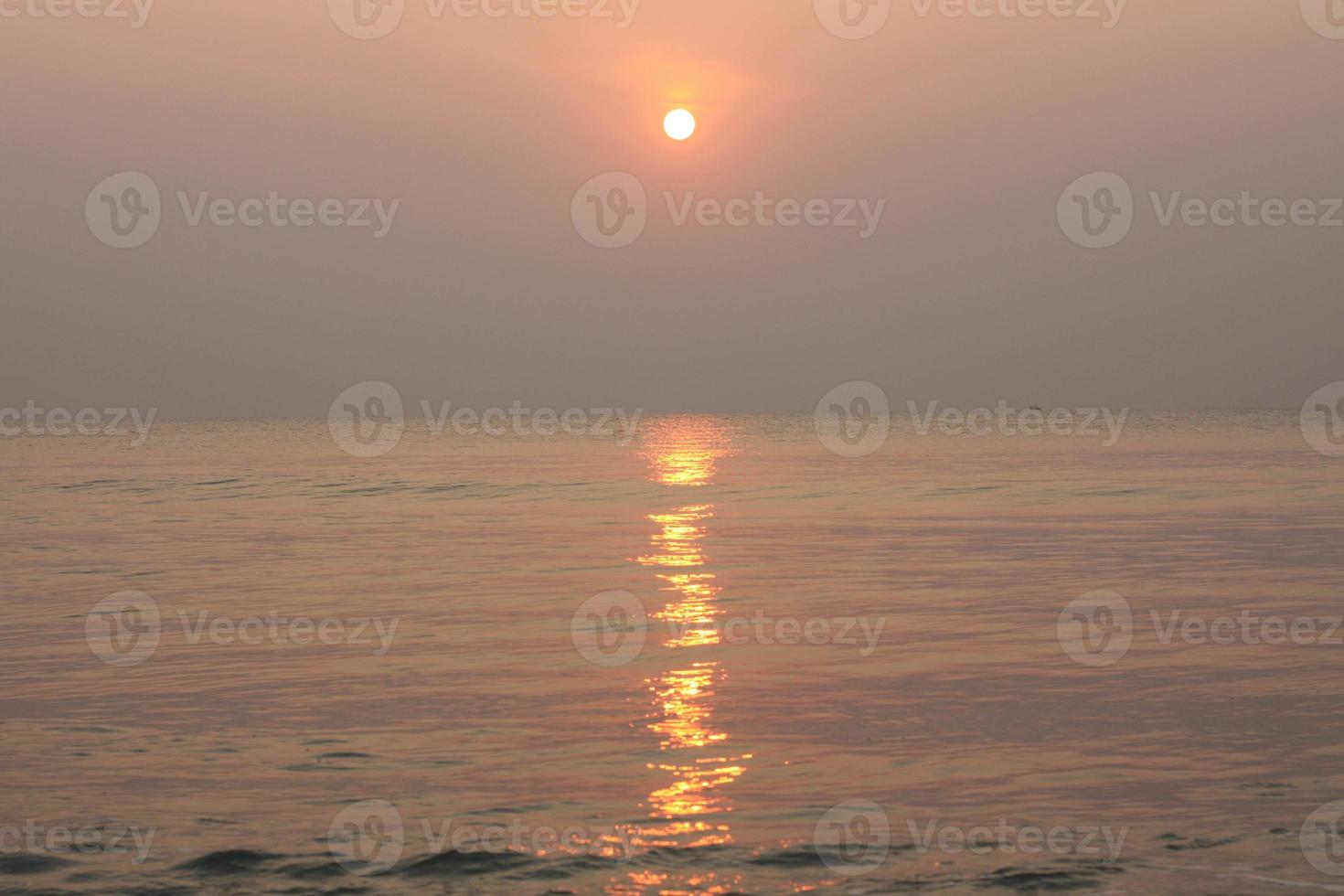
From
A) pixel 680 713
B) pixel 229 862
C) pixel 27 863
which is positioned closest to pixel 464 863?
pixel 229 862

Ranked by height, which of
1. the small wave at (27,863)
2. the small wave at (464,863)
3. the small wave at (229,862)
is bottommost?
the small wave at (464,863)

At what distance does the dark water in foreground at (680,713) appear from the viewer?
981cm

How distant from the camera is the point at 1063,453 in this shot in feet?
284

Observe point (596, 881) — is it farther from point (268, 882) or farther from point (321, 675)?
point (321, 675)

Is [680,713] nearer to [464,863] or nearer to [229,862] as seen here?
[464,863]

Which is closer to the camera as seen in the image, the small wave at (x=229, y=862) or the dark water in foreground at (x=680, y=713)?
the small wave at (x=229, y=862)

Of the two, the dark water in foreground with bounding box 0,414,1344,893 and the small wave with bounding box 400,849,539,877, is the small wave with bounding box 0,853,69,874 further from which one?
the small wave with bounding box 400,849,539,877

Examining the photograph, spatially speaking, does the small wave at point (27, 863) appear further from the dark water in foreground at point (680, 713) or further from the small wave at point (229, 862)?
the small wave at point (229, 862)

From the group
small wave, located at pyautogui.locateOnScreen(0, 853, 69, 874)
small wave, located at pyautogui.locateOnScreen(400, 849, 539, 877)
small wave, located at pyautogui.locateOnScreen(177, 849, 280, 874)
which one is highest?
small wave, located at pyautogui.locateOnScreen(0, 853, 69, 874)

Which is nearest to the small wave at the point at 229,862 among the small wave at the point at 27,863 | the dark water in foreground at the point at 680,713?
the dark water in foreground at the point at 680,713

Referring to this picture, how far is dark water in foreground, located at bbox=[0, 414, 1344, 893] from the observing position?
32.2 ft

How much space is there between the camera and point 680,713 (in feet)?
47.6

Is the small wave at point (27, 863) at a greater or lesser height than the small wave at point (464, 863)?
greater

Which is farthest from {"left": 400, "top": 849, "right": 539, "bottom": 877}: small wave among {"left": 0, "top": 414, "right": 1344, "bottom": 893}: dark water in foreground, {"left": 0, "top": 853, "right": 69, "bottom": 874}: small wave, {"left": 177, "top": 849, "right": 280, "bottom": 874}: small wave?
{"left": 0, "top": 853, "right": 69, "bottom": 874}: small wave
